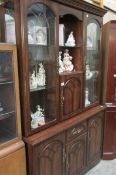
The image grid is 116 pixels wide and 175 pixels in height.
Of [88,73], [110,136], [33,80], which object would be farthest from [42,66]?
[110,136]

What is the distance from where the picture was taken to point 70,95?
6.73 ft

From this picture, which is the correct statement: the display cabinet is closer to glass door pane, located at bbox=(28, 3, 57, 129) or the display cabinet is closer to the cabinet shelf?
the cabinet shelf

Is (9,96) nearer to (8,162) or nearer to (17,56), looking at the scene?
(17,56)

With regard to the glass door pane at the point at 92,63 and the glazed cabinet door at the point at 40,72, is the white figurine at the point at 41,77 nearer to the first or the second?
the glazed cabinet door at the point at 40,72

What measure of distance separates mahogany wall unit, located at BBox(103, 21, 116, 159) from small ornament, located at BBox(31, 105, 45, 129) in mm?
1096

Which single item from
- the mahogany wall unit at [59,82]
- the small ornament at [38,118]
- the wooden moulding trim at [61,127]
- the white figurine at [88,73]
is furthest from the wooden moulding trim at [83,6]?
the wooden moulding trim at [61,127]

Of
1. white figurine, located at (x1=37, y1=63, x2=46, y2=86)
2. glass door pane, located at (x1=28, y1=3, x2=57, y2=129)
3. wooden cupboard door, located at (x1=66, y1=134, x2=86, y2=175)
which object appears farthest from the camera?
wooden cupboard door, located at (x1=66, y1=134, x2=86, y2=175)

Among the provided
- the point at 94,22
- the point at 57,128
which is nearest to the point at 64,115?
the point at 57,128

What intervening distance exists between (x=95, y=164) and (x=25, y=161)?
1360 millimetres

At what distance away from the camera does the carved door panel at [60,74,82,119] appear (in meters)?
1.93

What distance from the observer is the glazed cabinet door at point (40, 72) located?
1575 millimetres

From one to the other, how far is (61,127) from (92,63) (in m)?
1.05

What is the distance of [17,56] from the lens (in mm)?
1481

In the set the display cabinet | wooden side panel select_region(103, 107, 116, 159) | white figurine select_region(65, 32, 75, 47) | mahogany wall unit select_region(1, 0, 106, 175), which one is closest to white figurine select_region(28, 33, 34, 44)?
mahogany wall unit select_region(1, 0, 106, 175)
